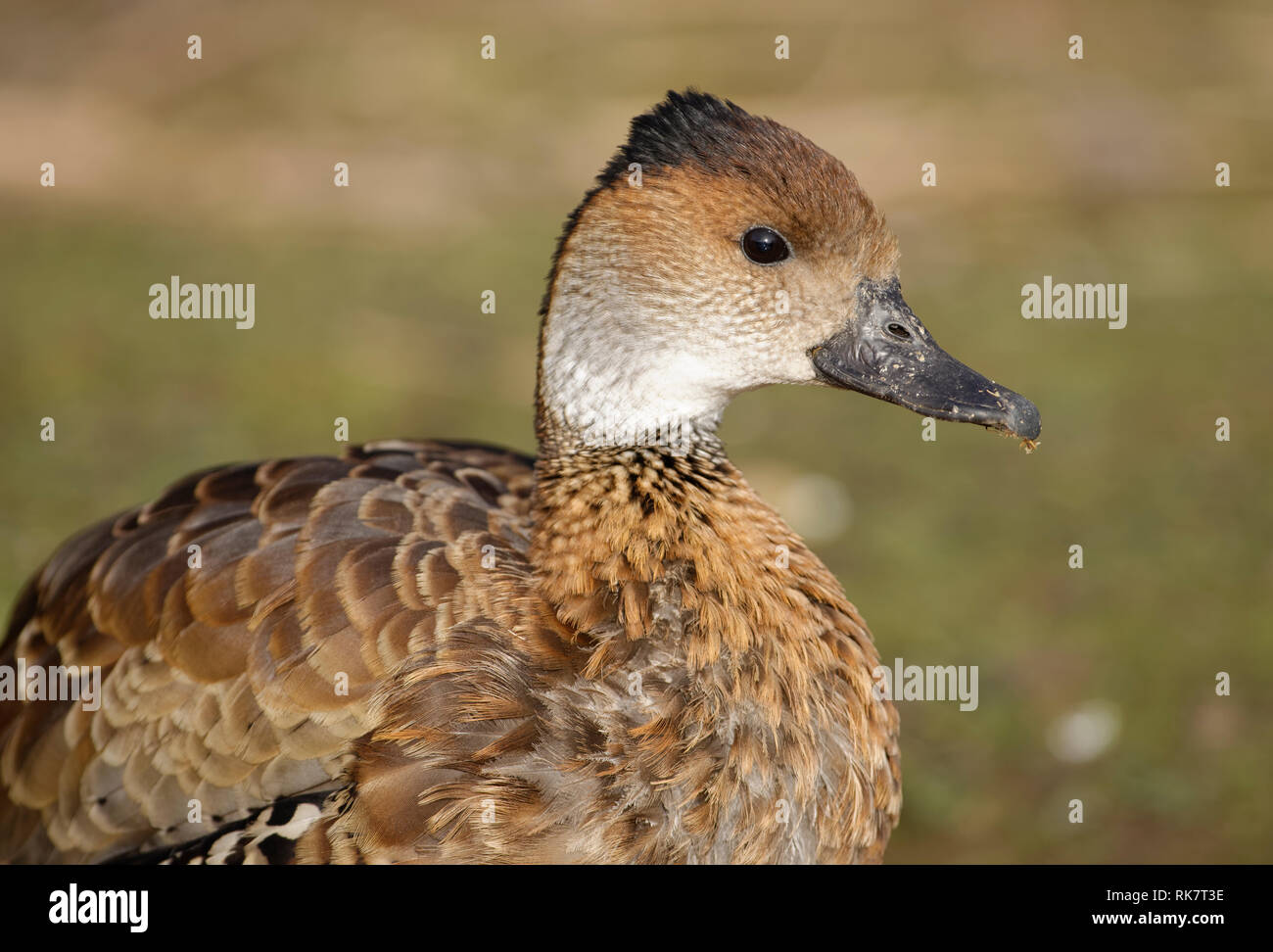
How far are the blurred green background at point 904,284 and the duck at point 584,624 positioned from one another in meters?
1.40

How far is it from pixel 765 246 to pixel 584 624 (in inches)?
34.1

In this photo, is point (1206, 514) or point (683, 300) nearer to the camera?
point (683, 300)

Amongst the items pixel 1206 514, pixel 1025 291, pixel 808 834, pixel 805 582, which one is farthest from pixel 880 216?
pixel 1025 291

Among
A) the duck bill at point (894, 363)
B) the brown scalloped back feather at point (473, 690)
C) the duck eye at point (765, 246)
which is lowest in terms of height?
the brown scalloped back feather at point (473, 690)

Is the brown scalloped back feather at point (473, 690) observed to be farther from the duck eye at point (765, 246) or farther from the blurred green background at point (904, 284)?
the blurred green background at point (904, 284)

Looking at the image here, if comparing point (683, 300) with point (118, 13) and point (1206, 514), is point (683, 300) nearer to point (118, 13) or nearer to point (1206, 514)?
point (1206, 514)

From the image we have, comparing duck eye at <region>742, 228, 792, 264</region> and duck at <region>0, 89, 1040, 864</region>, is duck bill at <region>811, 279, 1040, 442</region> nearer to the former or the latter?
duck at <region>0, 89, 1040, 864</region>

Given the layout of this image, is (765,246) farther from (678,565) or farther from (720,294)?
(678,565)

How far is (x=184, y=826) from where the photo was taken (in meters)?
2.51

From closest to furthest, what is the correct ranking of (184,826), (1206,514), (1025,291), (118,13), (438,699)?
(438,699), (184,826), (1206,514), (1025,291), (118,13)

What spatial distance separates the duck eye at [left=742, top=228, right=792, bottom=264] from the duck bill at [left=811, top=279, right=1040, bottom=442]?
0.20 m

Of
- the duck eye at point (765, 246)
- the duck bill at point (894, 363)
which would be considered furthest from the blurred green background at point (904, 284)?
the duck eye at point (765, 246)

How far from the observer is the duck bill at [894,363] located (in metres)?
2.59

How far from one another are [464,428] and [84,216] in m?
3.60
